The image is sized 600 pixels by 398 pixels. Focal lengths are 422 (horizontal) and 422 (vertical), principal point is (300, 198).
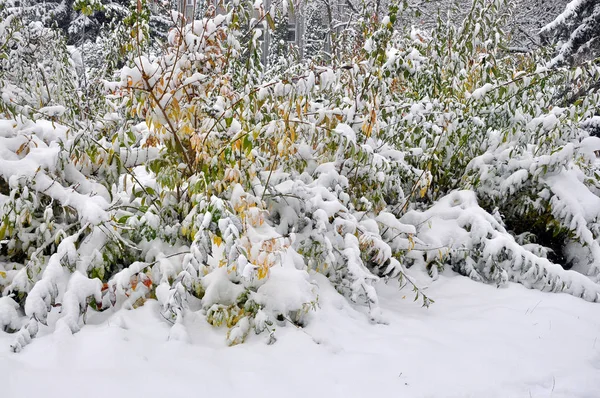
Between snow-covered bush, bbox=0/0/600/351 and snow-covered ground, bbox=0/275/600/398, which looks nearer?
snow-covered ground, bbox=0/275/600/398

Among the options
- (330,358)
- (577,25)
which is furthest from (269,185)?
(577,25)

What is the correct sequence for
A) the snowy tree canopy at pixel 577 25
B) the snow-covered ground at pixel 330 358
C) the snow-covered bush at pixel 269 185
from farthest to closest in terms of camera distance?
the snowy tree canopy at pixel 577 25 < the snow-covered bush at pixel 269 185 < the snow-covered ground at pixel 330 358

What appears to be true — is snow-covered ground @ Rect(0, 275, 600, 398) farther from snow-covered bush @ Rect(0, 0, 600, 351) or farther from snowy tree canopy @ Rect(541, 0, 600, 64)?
snowy tree canopy @ Rect(541, 0, 600, 64)

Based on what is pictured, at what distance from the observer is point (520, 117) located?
3975 mm

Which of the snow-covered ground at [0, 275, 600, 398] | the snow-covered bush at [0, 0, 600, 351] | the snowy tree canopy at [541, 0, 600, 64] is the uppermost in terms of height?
the snowy tree canopy at [541, 0, 600, 64]

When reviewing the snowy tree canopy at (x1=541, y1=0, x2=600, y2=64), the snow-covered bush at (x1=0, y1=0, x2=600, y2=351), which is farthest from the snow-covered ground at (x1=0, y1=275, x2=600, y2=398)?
the snowy tree canopy at (x1=541, y1=0, x2=600, y2=64)

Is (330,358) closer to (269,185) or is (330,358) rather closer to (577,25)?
(269,185)

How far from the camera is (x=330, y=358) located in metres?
2.27

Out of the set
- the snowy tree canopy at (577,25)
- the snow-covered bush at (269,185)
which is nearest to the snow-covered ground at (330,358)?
the snow-covered bush at (269,185)

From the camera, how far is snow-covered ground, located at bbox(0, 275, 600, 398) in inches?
74.9

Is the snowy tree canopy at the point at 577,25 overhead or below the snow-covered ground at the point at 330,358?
overhead

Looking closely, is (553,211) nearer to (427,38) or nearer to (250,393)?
(427,38)

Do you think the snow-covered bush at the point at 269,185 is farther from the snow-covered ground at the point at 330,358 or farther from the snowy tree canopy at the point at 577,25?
the snowy tree canopy at the point at 577,25

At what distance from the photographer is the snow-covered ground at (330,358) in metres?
1.90
